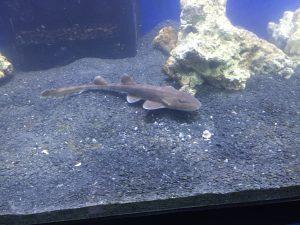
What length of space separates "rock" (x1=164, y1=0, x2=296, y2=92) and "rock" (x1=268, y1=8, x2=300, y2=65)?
1495mm

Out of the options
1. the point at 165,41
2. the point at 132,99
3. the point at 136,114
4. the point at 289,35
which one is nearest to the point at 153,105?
the point at 136,114

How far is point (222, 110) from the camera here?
5.16 m

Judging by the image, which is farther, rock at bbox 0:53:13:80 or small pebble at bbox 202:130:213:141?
rock at bbox 0:53:13:80

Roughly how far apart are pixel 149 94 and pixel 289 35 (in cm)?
549

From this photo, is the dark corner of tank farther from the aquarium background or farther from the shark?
the shark

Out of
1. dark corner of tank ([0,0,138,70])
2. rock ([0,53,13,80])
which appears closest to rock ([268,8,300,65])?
dark corner of tank ([0,0,138,70])

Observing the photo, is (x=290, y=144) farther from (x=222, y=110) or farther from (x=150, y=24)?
(x=150, y=24)

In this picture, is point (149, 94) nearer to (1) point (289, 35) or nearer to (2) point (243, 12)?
(1) point (289, 35)

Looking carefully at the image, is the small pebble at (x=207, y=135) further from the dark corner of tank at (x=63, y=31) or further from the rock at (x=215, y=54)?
the dark corner of tank at (x=63, y=31)

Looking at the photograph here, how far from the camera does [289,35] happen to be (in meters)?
8.65

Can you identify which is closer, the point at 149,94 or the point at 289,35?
the point at 149,94

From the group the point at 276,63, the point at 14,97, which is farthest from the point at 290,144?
the point at 14,97

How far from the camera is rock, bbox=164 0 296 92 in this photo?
566 cm

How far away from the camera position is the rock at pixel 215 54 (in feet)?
18.6
